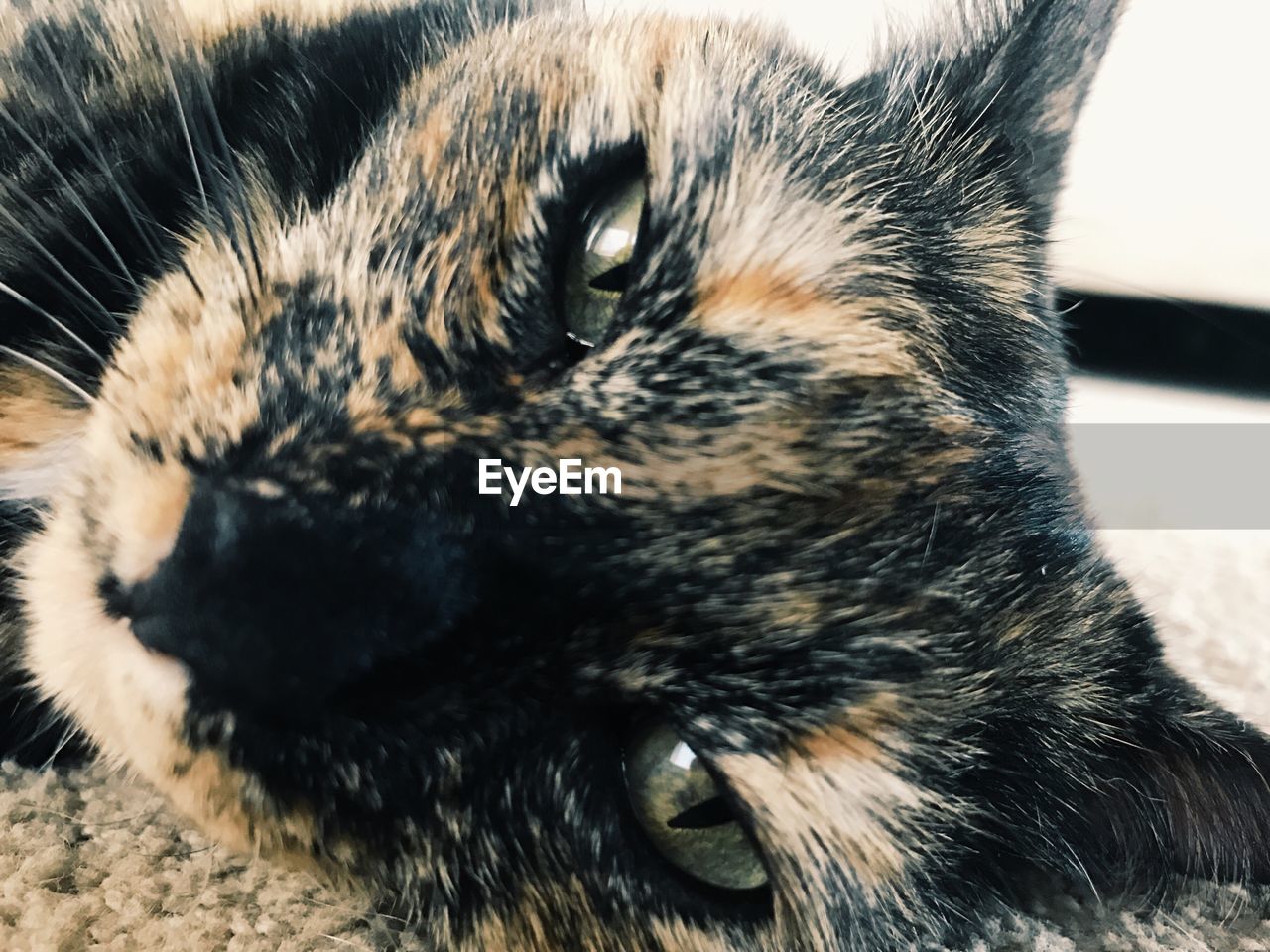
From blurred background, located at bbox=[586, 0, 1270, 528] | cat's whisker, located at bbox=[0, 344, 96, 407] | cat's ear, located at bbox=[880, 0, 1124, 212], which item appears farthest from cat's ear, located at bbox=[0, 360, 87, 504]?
cat's ear, located at bbox=[880, 0, 1124, 212]

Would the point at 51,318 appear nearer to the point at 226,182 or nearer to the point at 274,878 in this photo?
the point at 226,182

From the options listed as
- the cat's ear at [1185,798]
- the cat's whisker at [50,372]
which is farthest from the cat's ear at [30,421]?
the cat's ear at [1185,798]

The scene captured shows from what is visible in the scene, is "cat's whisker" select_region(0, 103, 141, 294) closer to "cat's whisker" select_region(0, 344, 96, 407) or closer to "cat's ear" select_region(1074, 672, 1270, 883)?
"cat's whisker" select_region(0, 344, 96, 407)

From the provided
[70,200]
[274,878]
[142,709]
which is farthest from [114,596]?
[70,200]

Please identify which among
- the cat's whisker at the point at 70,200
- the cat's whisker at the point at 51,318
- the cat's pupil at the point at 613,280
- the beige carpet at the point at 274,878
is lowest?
the beige carpet at the point at 274,878

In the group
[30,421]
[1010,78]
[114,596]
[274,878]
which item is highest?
[1010,78]

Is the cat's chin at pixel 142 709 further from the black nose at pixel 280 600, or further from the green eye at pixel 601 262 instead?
the green eye at pixel 601 262
